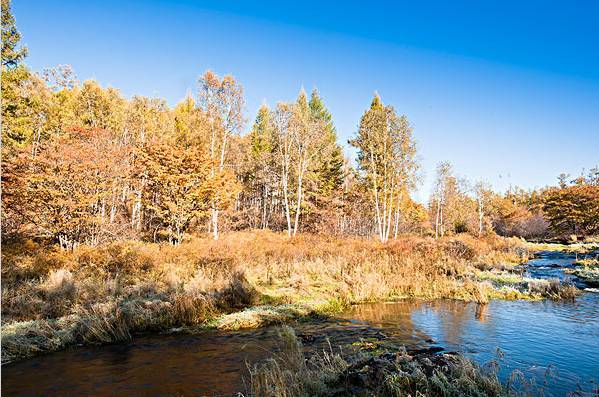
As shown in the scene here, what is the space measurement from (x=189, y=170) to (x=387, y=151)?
17682mm

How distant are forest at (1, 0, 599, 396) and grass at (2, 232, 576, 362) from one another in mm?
57

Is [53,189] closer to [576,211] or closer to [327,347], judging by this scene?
[327,347]

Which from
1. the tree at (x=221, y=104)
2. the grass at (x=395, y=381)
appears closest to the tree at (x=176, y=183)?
the tree at (x=221, y=104)

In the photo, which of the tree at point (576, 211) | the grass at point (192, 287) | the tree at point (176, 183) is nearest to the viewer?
the grass at point (192, 287)

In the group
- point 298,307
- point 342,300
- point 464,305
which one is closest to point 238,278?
point 298,307

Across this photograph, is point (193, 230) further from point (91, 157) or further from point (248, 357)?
point (248, 357)

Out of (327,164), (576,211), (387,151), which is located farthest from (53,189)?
(576,211)

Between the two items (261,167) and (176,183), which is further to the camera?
(261,167)

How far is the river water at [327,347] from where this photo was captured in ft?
20.4

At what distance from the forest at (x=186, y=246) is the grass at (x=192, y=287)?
0.19 feet

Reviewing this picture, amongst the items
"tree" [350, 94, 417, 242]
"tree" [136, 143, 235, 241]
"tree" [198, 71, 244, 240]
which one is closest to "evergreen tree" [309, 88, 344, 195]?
"tree" [350, 94, 417, 242]

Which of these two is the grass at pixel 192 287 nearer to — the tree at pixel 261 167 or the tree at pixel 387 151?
the tree at pixel 387 151

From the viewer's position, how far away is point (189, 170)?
73.8 feet

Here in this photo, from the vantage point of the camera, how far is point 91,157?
17.9m
